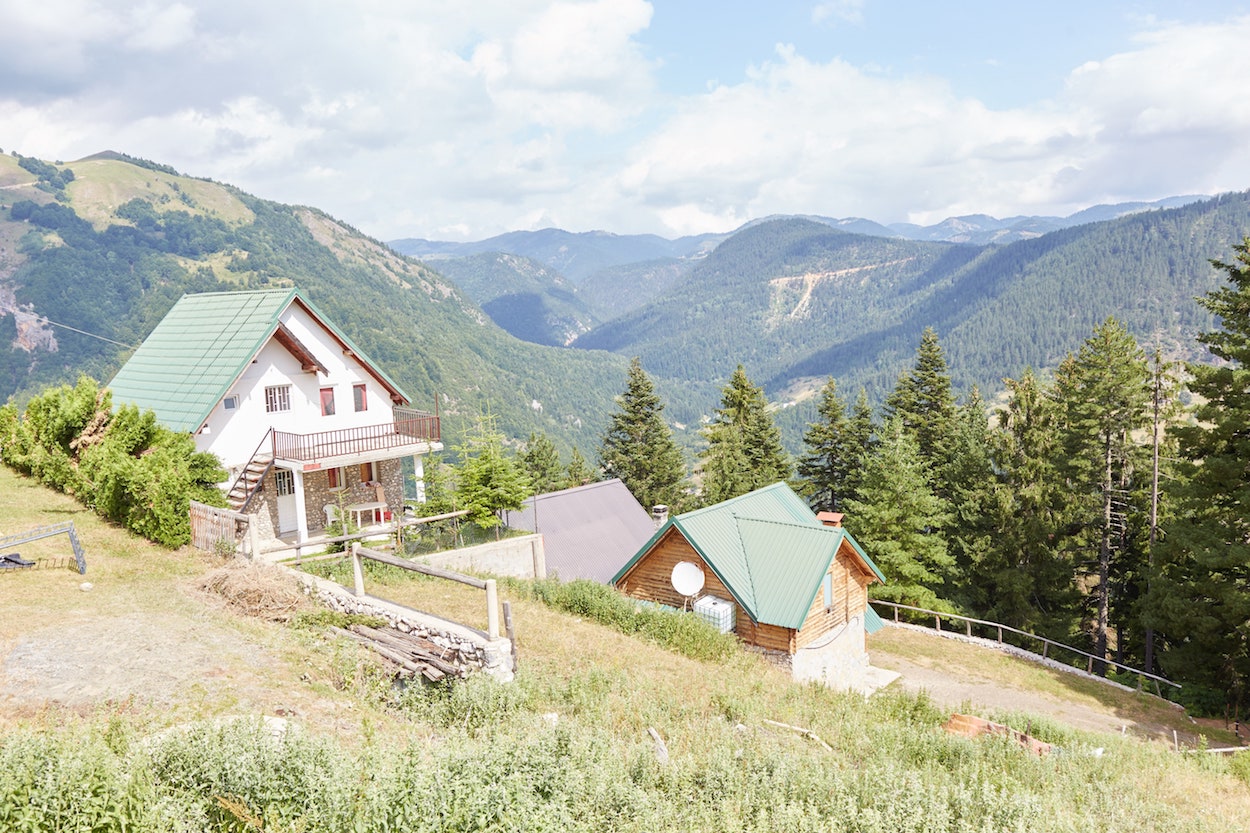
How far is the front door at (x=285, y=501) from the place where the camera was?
24281 millimetres

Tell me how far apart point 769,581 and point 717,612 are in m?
1.77

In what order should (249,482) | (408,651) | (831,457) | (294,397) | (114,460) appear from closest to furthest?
(408,651)
(114,460)
(249,482)
(294,397)
(831,457)

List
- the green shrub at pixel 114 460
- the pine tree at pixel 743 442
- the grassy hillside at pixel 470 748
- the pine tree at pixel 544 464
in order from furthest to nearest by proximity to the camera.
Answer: the pine tree at pixel 544 464, the pine tree at pixel 743 442, the green shrub at pixel 114 460, the grassy hillside at pixel 470 748

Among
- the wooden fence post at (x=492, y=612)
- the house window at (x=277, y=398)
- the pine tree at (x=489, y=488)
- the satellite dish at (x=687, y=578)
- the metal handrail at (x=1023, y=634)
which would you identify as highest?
the house window at (x=277, y=398)

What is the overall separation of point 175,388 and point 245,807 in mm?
22923

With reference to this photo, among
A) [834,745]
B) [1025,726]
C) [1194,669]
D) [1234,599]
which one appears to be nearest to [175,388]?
[834,745]

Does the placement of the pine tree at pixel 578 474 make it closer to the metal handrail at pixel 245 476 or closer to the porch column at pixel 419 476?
the porch column at pixel 419 476

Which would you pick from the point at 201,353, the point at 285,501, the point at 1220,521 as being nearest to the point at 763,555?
the point at 285,501

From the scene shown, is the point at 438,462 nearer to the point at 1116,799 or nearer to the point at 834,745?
the point at 834,745

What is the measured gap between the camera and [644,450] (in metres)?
54.2

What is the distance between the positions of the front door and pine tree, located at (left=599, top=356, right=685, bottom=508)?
101 ft

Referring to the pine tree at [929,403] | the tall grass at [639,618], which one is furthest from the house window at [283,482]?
the pine tree at [929,403]

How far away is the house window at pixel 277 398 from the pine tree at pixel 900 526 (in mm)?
25792

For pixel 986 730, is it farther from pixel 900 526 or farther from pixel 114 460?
pixel 900 526
